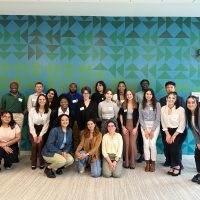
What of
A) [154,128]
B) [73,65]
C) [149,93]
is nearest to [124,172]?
[154,128]

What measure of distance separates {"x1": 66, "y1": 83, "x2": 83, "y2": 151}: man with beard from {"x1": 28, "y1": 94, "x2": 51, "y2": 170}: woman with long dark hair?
0.52 meters

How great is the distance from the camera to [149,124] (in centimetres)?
490

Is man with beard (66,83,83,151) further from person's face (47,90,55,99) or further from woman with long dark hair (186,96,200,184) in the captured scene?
woman with long dark hair (186,96,200,184)

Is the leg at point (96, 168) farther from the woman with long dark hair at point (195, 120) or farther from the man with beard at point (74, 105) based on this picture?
the woman with long dark hair at point (195, 120)

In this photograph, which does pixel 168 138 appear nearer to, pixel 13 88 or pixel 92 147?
pixel 92 147

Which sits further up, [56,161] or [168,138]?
[168,138]

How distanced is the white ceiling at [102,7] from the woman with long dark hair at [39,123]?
1851mm

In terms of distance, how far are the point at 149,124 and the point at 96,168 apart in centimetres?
130

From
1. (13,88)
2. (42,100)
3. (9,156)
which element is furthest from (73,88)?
Result: (9,156)

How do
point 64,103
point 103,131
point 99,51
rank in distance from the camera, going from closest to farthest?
point 103,131, point 64,103, point 99,51

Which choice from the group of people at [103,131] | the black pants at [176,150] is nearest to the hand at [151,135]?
the group of people at [103,131]

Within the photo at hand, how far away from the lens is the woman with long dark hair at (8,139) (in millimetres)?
4707

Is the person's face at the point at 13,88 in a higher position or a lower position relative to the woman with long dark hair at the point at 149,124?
higher

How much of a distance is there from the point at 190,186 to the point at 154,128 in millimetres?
1215
